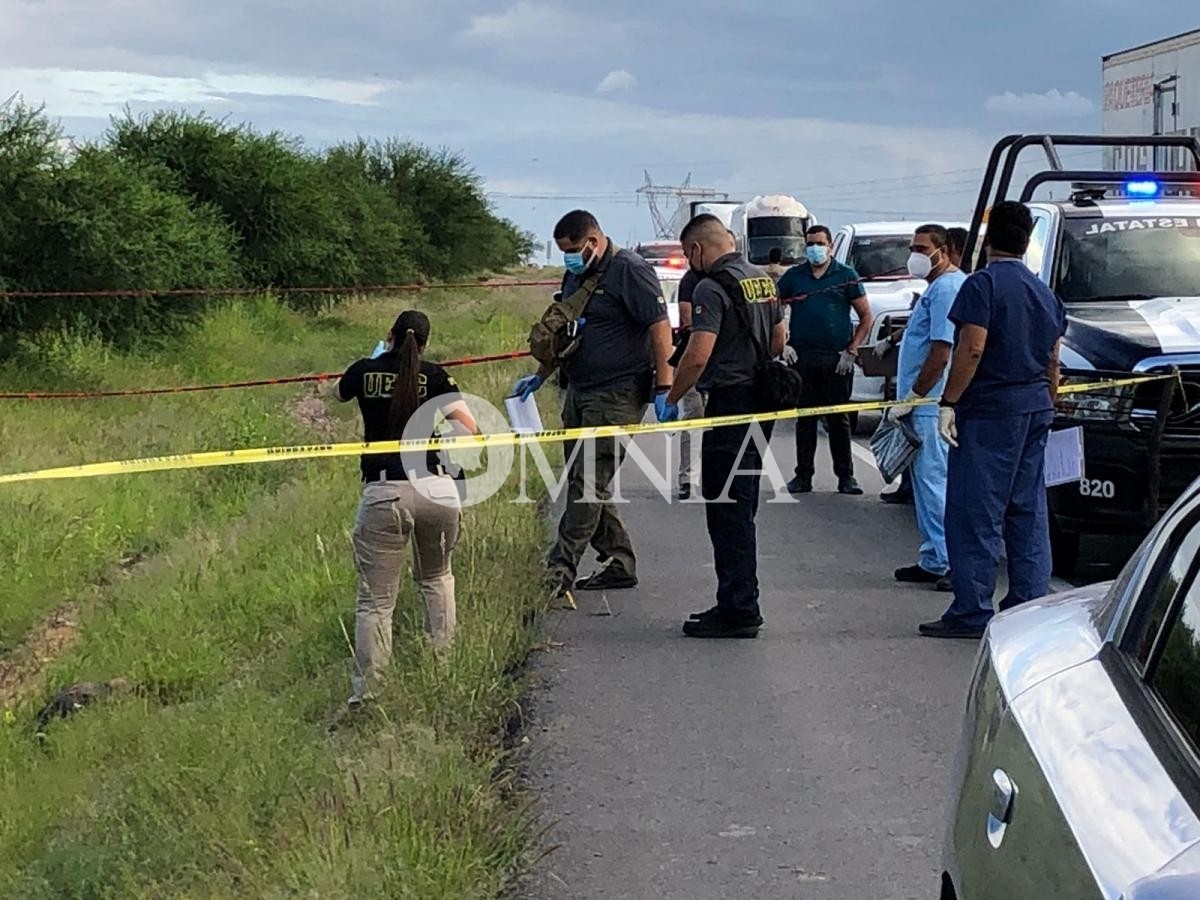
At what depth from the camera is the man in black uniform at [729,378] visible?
7520 millimetres

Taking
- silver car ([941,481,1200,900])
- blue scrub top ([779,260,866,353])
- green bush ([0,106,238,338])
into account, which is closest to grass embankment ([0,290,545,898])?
silver car ([941,481,1200,900])

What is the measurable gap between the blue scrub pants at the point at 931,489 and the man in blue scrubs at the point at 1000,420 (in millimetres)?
1255

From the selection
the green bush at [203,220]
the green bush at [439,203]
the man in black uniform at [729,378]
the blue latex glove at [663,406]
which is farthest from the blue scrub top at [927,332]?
the green bush at [439,203]

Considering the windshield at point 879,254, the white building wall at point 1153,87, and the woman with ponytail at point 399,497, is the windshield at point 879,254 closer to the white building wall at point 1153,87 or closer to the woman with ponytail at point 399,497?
the white building wall at point 1153,87

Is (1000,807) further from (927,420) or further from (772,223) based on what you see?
(772,223)

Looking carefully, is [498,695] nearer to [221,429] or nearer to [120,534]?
[120,534]

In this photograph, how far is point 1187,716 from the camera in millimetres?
2492

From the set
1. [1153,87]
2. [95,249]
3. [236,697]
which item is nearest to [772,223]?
[1153,87]

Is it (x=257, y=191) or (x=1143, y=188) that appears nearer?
(x=1143, y=188)

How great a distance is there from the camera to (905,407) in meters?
8.96

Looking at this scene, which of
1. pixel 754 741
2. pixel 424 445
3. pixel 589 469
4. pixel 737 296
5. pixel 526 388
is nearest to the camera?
pixel 754 741

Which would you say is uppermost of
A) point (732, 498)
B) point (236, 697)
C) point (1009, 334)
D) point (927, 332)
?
point (1009, 334)

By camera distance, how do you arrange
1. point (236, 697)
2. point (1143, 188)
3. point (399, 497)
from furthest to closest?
point (1143, 188) → point (236, 697) → point (399, 497)

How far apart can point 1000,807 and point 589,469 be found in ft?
18.3
